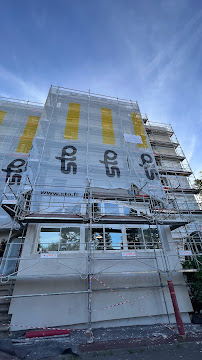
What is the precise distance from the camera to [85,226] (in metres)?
7.68

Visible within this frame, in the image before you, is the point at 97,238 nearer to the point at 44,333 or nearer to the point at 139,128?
the point at 44,333

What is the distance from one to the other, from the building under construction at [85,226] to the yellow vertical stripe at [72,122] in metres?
0.06

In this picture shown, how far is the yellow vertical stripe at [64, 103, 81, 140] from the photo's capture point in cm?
989

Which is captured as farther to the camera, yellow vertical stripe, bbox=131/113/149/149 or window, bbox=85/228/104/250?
yellow vertical stripe, bbox=131/113/149/149

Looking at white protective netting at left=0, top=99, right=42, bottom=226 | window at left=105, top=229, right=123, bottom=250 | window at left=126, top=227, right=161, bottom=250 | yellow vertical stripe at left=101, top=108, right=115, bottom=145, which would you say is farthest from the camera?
yellow vertical stripe at left=101, top=108, right=115, bottom=145

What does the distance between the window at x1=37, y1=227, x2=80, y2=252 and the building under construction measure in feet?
0.14

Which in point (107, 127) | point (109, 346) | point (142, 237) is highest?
point (107, 127)

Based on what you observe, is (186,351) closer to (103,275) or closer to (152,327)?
(152,327)

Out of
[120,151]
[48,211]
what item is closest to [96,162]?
[120,151]

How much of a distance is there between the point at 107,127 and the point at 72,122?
235 cm

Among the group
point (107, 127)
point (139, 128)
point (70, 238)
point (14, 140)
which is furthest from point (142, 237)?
point (14, 140)

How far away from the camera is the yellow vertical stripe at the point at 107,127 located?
33.7ft

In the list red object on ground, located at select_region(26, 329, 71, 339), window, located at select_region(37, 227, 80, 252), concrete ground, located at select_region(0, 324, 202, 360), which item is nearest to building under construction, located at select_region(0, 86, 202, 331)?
window, located at select_region(37, 227, 80, 252)

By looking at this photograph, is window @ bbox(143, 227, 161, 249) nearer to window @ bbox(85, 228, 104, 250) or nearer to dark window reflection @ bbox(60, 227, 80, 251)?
window @ bbox(85, 228, 104, 250)
